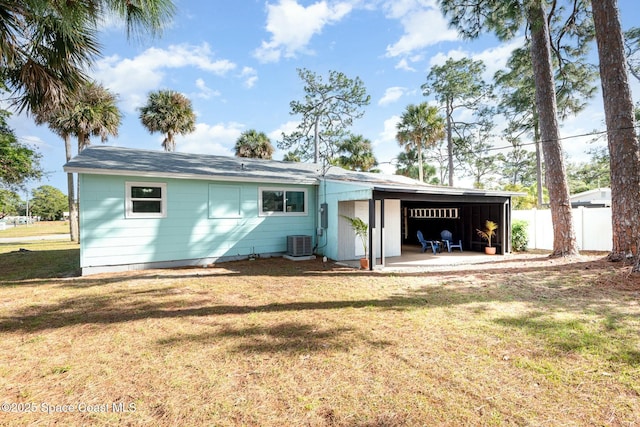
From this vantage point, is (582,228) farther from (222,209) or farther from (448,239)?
(222,209)

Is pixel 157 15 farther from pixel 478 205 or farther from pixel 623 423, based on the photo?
pixel 478 205

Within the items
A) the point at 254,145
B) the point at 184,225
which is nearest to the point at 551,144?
the point at 184,225

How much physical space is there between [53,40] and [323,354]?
7.64 meters

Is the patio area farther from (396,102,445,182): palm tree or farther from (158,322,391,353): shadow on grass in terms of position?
(396,102,445,182): palm tree

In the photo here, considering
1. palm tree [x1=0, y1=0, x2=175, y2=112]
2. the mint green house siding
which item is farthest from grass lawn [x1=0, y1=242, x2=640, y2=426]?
palm tree [x1=0, y1=0, x2=175, y2=112]

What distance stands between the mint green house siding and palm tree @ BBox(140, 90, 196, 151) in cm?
1194

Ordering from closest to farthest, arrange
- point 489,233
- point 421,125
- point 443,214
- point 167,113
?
1. point 489,233
2. point 443,214
3. point 167,113
4. point 421,125

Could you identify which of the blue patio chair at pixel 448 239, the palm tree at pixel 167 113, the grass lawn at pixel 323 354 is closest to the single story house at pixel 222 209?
the blue patio chair at pixel 448 239

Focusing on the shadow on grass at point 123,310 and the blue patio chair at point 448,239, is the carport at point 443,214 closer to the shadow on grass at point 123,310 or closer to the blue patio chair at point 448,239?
the blue patio chair at point 448,239

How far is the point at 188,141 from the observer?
66.8 ft

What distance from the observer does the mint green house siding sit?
753 cm

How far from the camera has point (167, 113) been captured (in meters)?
18.2

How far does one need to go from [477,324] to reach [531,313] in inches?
44.0

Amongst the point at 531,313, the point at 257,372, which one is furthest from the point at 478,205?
the point at 257,372
